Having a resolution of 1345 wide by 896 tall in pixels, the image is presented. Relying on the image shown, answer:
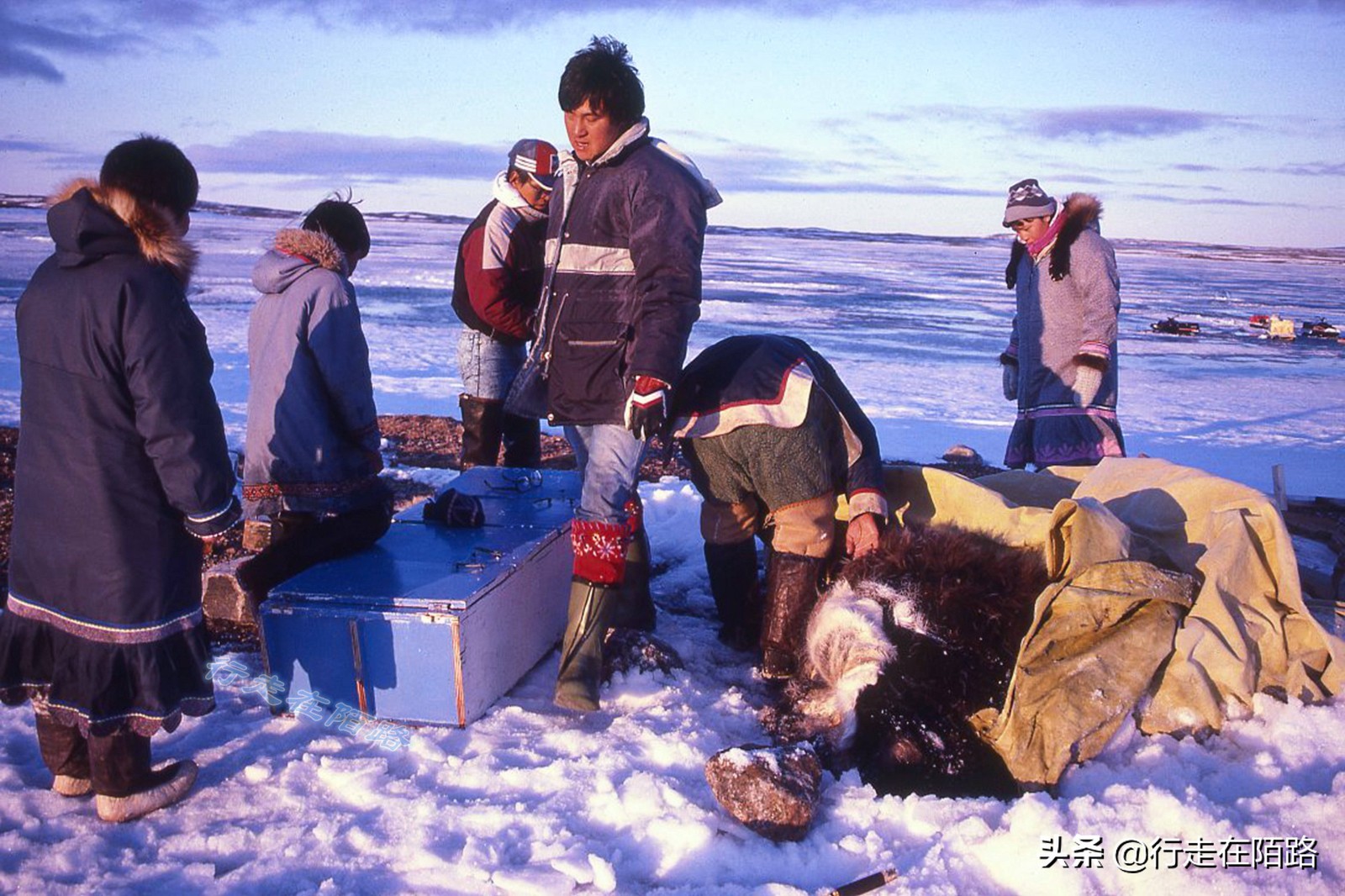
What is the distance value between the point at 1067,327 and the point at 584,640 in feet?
9.24

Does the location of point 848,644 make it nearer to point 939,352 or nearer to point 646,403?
point 646,403

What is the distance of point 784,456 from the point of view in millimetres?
3293

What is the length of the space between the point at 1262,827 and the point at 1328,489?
513 centimetres

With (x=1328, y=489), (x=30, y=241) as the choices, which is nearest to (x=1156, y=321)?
(x=1328, y=489)

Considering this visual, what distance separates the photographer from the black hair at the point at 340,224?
3.45 metres

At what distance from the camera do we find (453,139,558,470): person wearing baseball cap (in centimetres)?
425

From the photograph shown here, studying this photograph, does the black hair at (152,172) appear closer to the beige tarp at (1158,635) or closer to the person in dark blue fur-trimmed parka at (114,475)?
the person in dark blue fur-trimmed parka at (114,475)

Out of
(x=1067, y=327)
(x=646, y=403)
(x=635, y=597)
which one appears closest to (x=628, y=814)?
(x=646, y=403)

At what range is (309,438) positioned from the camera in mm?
3312

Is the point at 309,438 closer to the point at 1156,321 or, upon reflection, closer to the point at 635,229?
the point at 635,229

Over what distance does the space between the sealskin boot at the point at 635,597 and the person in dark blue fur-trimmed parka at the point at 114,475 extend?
156 cm

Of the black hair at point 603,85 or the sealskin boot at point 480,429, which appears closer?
the black hair at point 603,85

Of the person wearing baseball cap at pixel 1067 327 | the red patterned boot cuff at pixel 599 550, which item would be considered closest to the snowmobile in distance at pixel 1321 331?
the person wearing baseball cap at pixel 1067 327

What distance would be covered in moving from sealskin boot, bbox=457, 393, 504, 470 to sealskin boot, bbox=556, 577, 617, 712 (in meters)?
1.67
